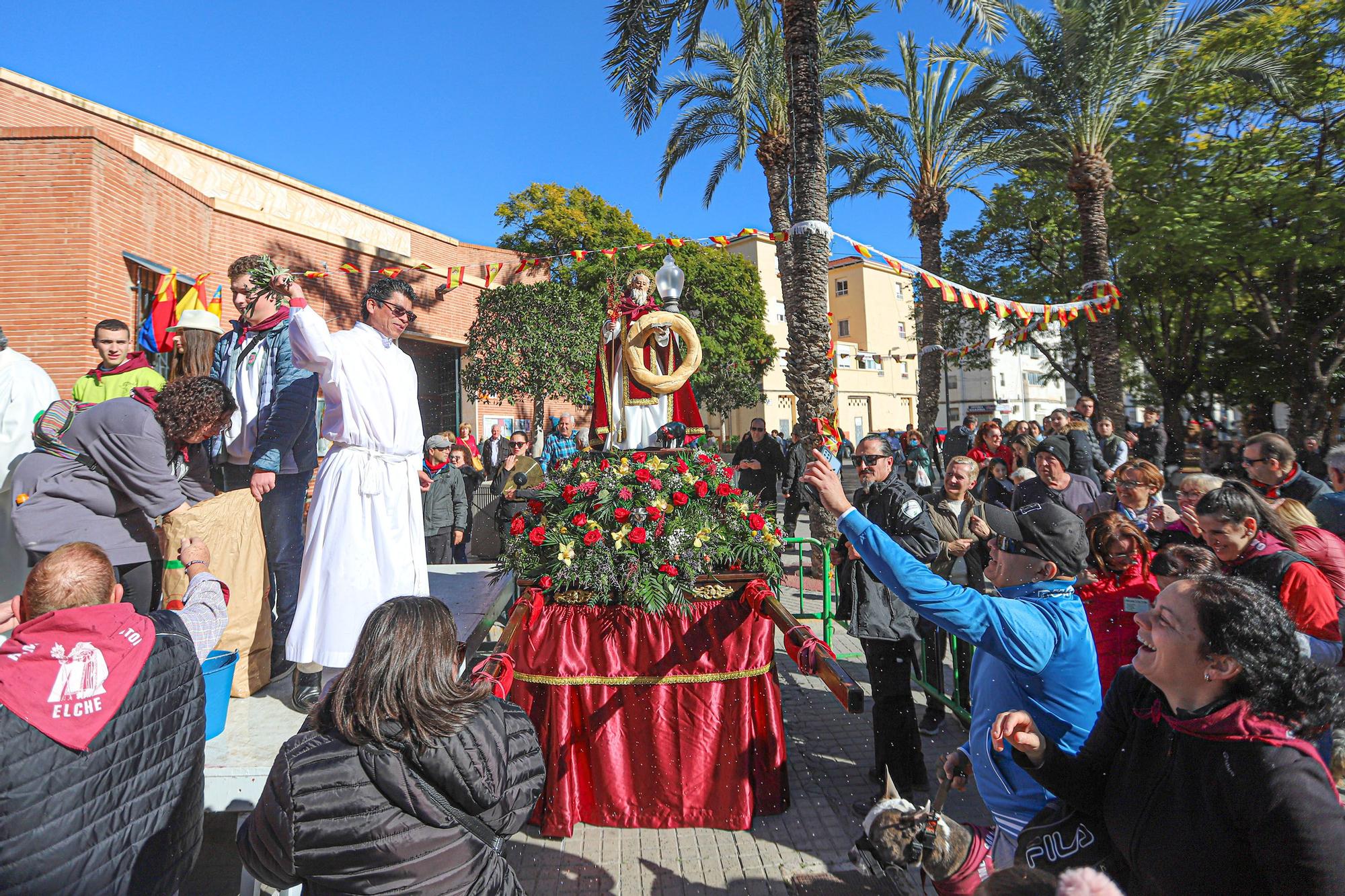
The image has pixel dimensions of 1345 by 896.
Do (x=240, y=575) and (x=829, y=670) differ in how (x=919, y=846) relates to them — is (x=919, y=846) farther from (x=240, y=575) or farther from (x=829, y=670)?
(x=240, y=575)

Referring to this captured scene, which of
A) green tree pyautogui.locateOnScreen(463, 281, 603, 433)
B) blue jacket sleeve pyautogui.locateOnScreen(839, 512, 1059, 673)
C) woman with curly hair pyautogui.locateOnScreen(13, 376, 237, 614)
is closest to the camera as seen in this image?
blue jacket sleeve pyautogui.locateOnScreen(839, 512, 1059, 673)

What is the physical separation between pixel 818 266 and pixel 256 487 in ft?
24.6

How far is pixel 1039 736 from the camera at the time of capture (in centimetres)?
212

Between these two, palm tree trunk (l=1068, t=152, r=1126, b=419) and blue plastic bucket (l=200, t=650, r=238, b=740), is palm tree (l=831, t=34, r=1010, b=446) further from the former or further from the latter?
blue plastic bucket (l=200, t=650, r=238, b=740)

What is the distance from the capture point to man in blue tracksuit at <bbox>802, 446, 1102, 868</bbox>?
93.0 inches

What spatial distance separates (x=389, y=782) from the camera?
1.80 m

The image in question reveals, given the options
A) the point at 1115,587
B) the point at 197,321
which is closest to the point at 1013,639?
the point at 1115,587

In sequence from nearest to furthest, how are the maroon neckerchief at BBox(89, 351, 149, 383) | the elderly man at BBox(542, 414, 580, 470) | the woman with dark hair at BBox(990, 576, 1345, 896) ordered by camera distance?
the woman with dark hair at BBox(990, 576, 1345, 896) → the maroon neckerchief at BBox(89, 351, 149, 383) → the elderly man at BBox(542, 414, 580, 470)

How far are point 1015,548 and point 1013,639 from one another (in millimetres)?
542

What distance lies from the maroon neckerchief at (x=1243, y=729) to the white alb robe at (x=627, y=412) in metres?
4.79

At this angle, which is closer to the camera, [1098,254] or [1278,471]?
[1278,471]

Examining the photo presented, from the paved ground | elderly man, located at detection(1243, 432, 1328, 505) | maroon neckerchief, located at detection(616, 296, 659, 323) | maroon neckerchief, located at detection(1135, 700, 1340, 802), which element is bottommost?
the paved ground

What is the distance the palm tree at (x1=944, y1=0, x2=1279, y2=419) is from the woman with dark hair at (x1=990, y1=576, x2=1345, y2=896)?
1487 centimetres

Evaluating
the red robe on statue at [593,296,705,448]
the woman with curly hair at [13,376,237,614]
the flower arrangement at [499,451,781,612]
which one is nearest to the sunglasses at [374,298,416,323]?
the woman with curly hair at [13,376,237,614]
